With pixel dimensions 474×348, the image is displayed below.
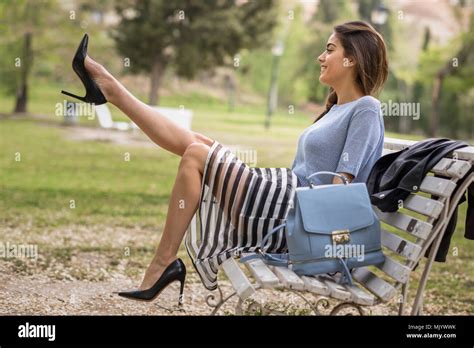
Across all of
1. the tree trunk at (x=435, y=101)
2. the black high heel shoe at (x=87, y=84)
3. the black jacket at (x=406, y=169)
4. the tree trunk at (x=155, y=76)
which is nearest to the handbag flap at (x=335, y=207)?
the black jacket at (x=406, y=169)

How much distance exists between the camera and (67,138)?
683 inches

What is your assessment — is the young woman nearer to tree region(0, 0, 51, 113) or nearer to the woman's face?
the woman's face

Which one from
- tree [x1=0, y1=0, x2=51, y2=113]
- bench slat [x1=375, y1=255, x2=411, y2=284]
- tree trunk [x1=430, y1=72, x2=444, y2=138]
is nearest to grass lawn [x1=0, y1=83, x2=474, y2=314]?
bench slat [x1=375, y1=255, x2=411, y2=284]

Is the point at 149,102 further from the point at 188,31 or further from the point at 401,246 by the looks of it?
the point at 401,246

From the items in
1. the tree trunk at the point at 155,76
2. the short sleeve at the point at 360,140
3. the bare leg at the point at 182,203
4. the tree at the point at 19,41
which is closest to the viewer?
the bare leg at the point at 182,203

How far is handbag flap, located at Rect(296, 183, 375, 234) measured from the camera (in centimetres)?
303

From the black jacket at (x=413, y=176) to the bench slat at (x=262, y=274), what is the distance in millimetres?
554

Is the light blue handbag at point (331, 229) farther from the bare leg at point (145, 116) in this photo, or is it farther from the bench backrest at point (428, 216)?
the bare leg at point (145, 116)

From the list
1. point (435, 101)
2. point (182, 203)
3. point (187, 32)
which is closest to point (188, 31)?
point (187, 32)

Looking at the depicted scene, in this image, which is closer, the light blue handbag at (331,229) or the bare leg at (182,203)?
the light blue handbag at (331,229)

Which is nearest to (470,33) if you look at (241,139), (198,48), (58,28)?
(198,48)

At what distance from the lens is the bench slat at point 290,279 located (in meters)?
2.90
